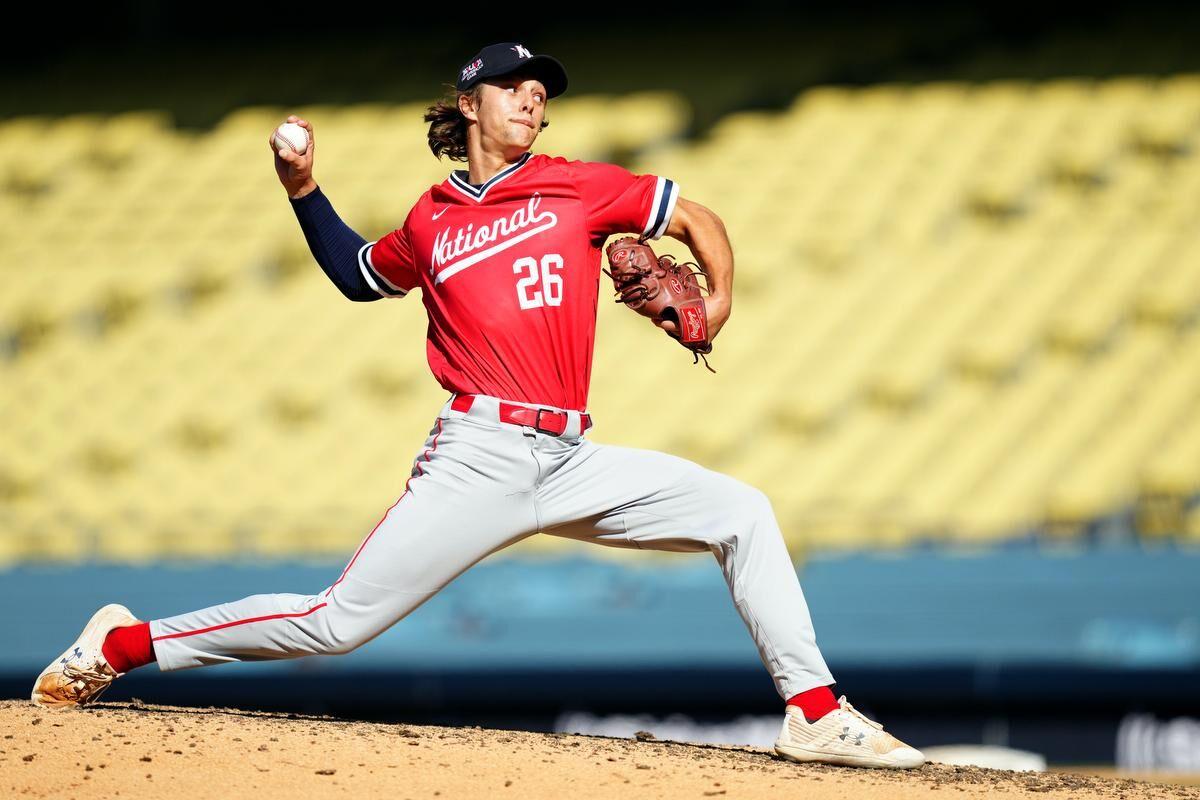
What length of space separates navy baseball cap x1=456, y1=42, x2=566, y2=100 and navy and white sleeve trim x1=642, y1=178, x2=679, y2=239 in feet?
1.12

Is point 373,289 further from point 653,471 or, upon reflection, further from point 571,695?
point 571,695

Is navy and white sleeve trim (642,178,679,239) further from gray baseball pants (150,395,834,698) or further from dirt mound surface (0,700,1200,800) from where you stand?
dirt mound surface (0,700,1200,800)

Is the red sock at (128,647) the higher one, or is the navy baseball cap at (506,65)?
the navy baseball cap at (506,65)

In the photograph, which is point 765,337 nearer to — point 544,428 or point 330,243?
point 330,243

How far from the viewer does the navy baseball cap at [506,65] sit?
11.9ft

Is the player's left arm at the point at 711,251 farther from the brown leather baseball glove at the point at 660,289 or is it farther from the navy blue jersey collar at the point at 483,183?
the navy blue jersey collar at the point at 483,183

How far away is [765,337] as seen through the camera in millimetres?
8992

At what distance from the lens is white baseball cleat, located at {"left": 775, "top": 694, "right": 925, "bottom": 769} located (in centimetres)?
349

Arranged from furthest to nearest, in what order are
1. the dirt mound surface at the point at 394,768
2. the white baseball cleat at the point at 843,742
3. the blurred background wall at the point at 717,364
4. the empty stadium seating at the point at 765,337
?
the empty stadium seating at the point at 765,337, the blurred background wall at the point at 717,364, the white baseball cleat at the point at 843,742, the dirt mound surface at the point at 394,768

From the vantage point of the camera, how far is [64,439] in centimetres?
939

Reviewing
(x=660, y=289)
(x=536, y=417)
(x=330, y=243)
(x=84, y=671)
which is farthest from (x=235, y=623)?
(x=660, y=289)

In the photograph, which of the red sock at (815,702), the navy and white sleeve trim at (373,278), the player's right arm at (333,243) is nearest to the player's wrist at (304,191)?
the player's right arm at (333,243)

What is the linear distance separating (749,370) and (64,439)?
4.28m

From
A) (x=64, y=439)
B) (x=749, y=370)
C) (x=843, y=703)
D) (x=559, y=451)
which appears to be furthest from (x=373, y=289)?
(x=64, y=439)
